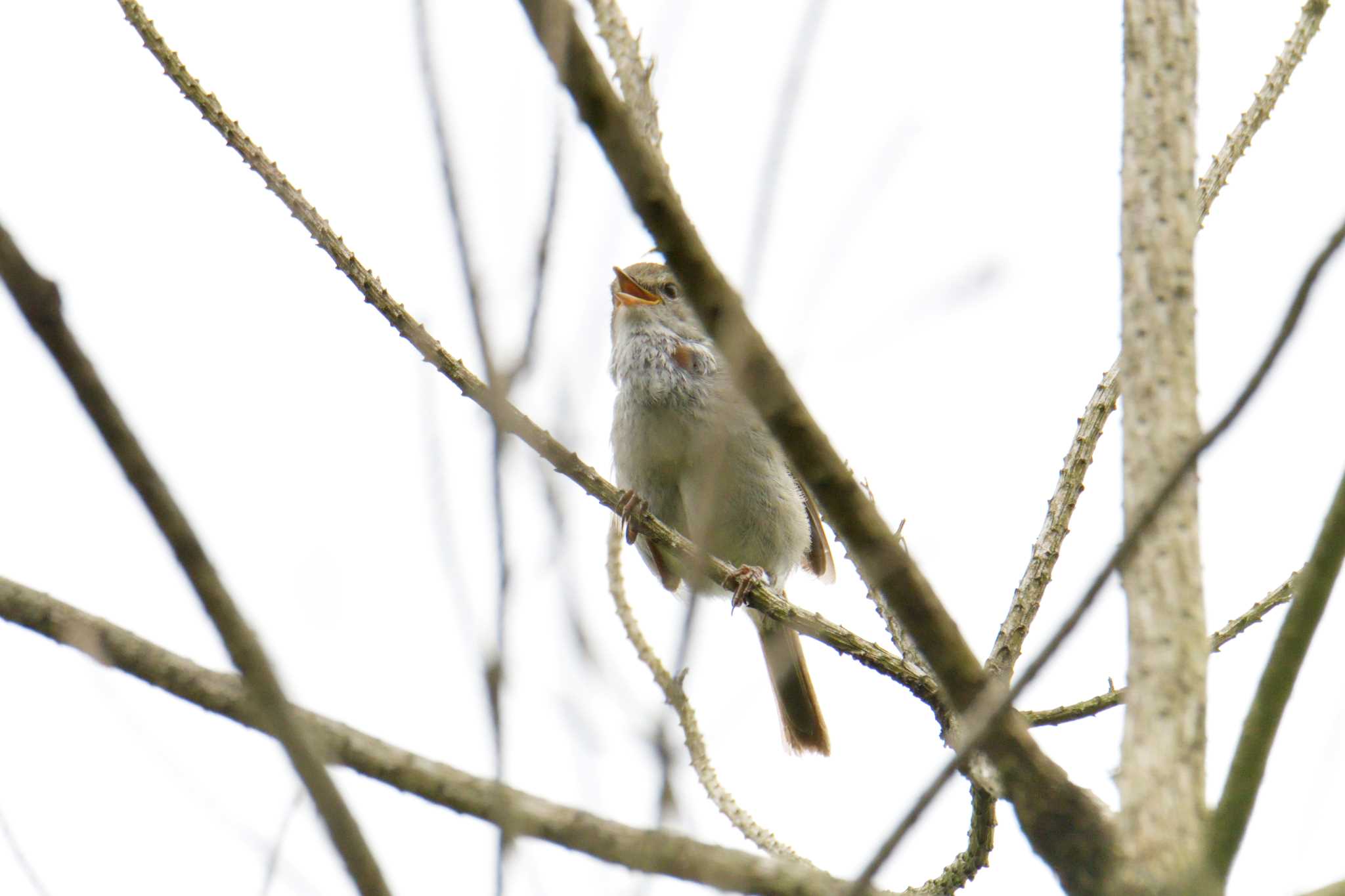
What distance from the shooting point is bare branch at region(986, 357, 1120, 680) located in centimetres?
428

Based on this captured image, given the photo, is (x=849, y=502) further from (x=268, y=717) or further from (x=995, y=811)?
(x=995, y=811)

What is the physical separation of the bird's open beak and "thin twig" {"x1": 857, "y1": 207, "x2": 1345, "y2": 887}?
5.79 meters

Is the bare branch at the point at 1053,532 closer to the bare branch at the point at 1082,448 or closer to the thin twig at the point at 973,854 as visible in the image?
the bare branch at the point at 1082,448

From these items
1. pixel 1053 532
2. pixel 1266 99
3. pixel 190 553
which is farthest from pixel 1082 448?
pixel 190 553

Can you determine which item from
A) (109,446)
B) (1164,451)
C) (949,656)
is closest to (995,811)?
(949,656)

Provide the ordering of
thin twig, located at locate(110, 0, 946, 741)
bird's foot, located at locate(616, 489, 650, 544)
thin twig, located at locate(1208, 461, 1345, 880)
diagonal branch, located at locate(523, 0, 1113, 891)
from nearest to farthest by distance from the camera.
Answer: thin twig, located at locate(1208, 461, 1345, 880) < diagonal branch, located at locate(523, 0, 1113, 891) < thin twig, located at locate(110, 0, 946, 741) < bird's foot, located at locate(616, 489, 650, 544)

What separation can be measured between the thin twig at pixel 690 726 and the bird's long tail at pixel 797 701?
2.68 m

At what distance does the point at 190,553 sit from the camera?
1474mm

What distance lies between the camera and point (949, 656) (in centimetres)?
202

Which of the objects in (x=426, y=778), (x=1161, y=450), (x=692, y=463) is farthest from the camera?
(x=692, y=463)

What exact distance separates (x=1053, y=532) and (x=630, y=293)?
3.53 m

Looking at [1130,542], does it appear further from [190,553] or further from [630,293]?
[630,293]

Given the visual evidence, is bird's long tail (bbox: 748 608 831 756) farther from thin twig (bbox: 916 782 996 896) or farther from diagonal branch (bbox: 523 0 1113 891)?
diagonal branch (bbox: 523 0 1113 891)

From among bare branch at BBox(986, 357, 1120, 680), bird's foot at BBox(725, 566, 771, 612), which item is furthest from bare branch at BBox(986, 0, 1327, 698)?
bird's foot at BBox(725, 566, 771, 612)
